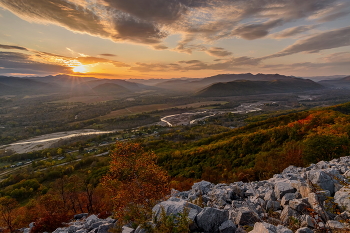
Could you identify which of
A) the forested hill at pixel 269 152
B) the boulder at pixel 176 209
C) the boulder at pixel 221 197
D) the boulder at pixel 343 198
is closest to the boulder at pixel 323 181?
the boulder at pixel 343 198

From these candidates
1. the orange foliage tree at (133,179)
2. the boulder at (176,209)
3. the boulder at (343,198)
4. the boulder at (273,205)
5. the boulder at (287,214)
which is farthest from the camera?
the orange foliage tree at (133,179)

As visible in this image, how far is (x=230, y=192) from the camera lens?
45.3ft

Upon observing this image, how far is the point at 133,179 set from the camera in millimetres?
16312

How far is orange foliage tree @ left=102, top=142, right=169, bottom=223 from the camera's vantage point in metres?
15.5

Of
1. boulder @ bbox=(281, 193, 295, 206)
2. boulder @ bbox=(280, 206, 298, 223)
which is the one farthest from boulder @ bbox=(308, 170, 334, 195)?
boulder @ bbox=(280, 206, 298, 223)

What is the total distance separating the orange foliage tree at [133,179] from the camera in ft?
50.8

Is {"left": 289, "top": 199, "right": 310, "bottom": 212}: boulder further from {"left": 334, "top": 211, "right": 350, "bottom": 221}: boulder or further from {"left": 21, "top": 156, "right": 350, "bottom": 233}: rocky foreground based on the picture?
{"left": 334, "top": 211, "right": 350, "bottom": 221}: boulder

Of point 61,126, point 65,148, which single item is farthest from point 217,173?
point 61,126

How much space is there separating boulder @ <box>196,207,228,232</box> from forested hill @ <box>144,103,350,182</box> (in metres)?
12.3

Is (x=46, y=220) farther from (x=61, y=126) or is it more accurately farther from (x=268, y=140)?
(x=61, y=126)

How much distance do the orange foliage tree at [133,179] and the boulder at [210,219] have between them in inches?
255

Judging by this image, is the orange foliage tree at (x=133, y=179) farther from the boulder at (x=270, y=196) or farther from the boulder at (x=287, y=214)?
the boulder at (x=287, y=214)

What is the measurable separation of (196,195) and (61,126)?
6852 inches

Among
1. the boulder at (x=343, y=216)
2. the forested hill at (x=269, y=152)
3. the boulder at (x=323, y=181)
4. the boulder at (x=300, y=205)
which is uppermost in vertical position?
the boulder at (x=323, y=181)
